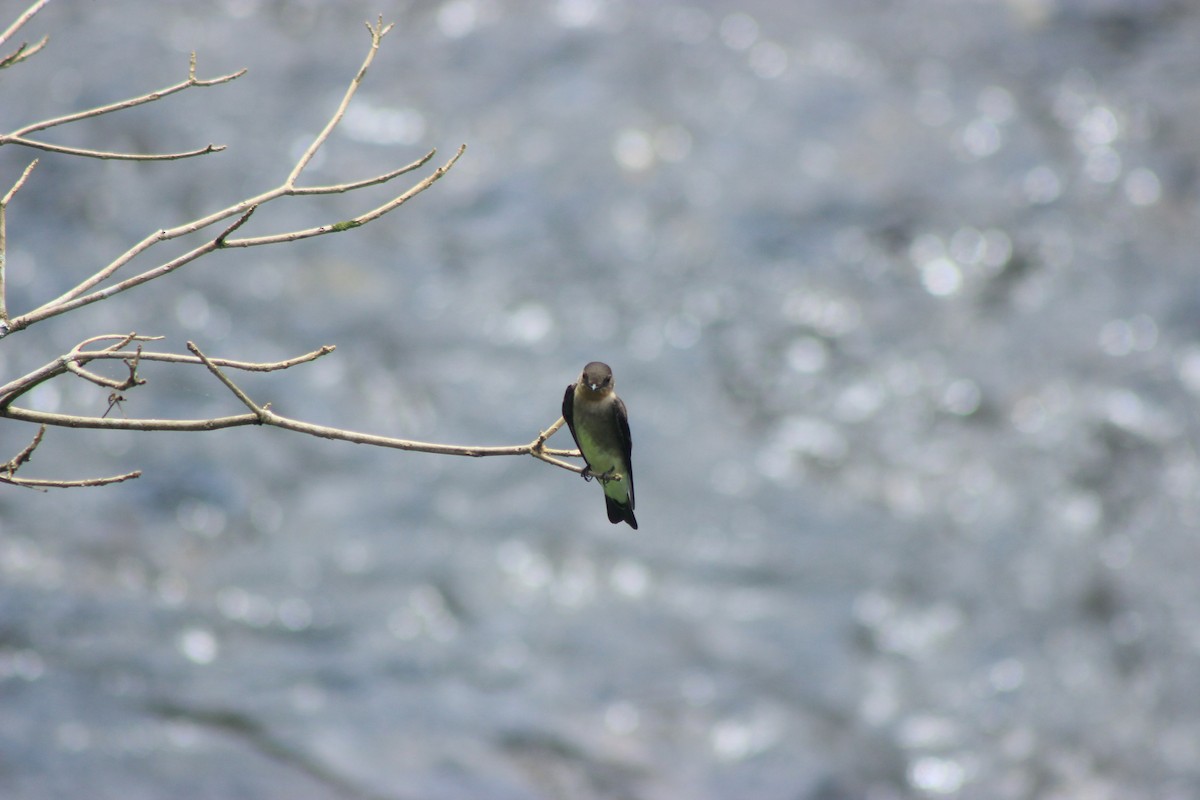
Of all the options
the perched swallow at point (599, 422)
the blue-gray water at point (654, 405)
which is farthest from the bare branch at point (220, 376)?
the blue-gray water at point (654, 405)

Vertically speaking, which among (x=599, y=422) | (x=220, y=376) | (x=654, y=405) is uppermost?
(x=654, y=405)

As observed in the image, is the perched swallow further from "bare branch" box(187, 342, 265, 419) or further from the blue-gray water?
the blue-gray water

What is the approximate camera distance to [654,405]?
2845 cm

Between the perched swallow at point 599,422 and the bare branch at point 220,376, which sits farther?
the perched swallow at point 599,422

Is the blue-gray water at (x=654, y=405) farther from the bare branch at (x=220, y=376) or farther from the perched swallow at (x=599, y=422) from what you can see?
the bare branch at (x=220, y=376)

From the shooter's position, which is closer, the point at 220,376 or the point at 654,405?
the point at 220,376

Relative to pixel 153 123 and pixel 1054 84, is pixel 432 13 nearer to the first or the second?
pixel 153 123

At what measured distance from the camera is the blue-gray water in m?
25.7

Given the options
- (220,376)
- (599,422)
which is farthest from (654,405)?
(220,376)

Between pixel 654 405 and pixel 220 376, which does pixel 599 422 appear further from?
pixel 654 405

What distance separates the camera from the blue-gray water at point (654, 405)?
84.4ft

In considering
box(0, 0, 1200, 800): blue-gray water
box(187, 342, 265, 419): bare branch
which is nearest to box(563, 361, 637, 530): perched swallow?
box(187, 342, 265, 419): bare branch

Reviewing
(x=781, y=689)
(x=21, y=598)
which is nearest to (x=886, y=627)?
(x=781, y=689)

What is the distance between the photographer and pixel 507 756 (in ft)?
79.4
